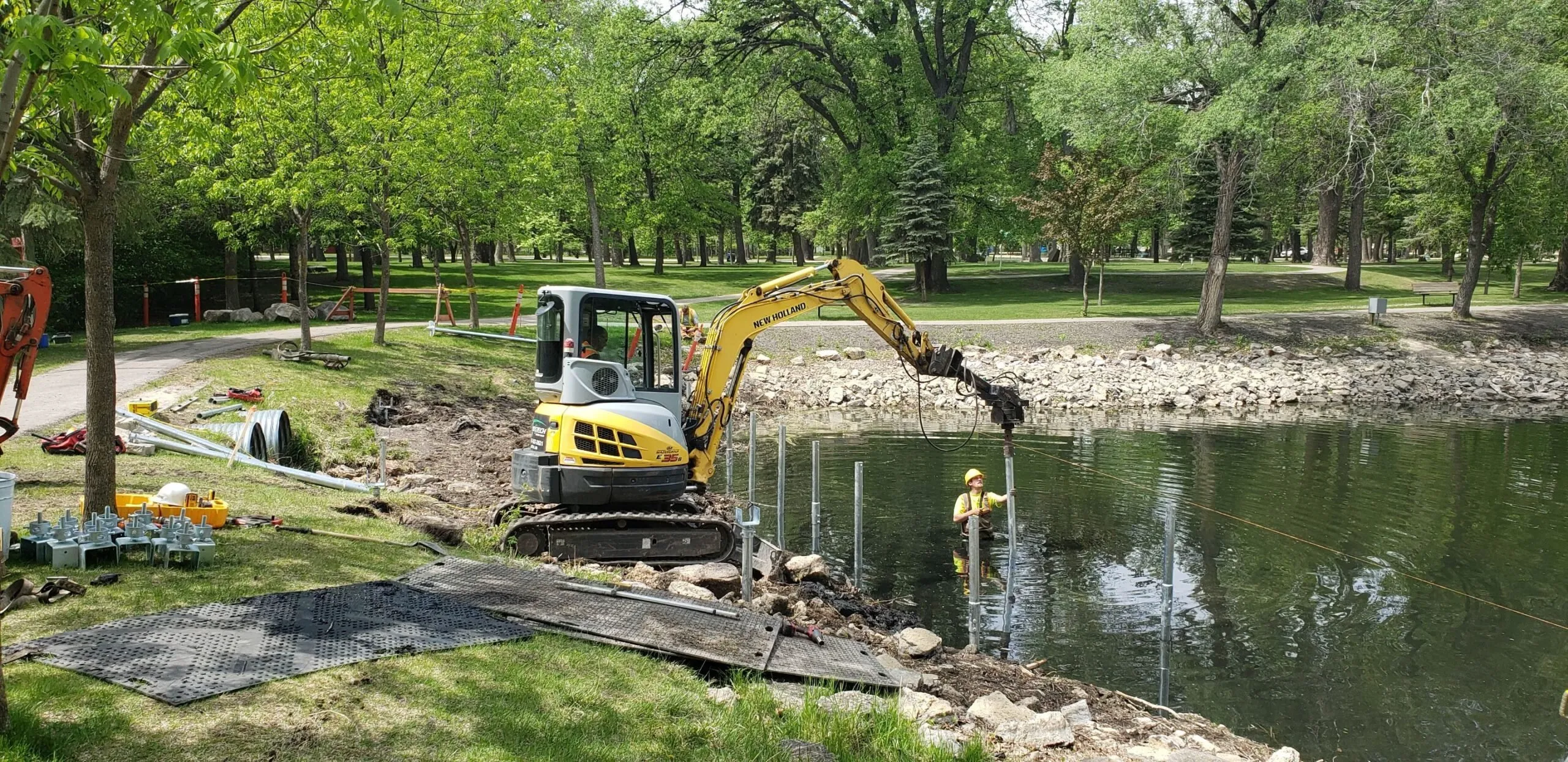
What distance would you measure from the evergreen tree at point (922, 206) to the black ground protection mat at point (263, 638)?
1505 inches

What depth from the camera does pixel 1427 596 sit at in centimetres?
1345

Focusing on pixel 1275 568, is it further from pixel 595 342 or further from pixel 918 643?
pixel 595 342

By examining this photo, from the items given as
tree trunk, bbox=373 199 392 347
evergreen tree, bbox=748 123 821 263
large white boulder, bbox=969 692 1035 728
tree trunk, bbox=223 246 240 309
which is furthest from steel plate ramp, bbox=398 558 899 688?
evergreen tree, bbox=748 123 821 263

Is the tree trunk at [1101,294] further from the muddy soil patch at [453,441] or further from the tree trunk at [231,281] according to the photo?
the tree trunk at [231,281]

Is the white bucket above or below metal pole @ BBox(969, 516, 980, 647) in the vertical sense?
above

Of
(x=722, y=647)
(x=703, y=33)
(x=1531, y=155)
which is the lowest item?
(x=722, y=647)

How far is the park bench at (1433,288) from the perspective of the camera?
46466 mm

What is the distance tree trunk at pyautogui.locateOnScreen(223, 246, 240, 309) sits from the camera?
33469mm

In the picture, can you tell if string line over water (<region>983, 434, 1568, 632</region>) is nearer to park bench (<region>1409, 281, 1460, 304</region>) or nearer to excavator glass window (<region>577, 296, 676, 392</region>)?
excavator glass window (<region>577, 296, 676, 392</region>)

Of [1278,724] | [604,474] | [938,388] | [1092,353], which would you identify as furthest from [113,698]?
[1092,353]

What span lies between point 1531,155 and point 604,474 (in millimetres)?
34637

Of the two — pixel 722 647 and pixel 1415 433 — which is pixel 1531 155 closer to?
pixel 1415 433

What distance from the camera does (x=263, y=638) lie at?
23.8 feet

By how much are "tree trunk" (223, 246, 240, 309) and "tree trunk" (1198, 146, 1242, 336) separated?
30.7m
